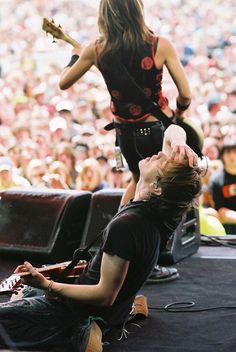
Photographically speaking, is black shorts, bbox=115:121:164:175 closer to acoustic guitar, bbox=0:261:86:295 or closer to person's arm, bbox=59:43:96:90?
person's arm, bbox=59:43:96:90

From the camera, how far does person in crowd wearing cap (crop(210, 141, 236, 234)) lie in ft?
19.5

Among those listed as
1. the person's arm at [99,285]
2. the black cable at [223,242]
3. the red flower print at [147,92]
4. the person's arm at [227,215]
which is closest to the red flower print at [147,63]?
the red flower print at [147,92]

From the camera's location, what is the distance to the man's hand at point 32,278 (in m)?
2.75

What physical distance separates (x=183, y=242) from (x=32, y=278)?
1.80m

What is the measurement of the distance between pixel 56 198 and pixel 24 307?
163cm

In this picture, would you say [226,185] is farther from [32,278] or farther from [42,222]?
[32,278]

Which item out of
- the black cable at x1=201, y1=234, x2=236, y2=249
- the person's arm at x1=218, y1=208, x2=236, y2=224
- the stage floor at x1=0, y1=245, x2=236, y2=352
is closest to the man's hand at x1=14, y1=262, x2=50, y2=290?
the stage floor at x1=0, y1=245, x2=236, y2=352

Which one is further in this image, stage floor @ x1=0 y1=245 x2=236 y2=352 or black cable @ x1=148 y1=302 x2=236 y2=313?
black cable @ x1=148 y1=302 x2=236 y2=313

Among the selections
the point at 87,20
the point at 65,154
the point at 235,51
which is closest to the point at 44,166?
the point at 65,154

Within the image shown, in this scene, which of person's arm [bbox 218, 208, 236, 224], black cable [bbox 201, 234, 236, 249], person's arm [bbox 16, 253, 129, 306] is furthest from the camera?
person's arm [bbox 218, 208, 236, 224]

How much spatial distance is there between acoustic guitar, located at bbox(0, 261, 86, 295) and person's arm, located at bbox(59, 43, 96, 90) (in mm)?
1044

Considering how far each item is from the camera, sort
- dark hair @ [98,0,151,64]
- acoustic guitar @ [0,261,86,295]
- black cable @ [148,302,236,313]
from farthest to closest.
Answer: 1. dark hair @ [98,0,151,64]
2. black cable @ [148,302,236,313]
3. acoustic guitar @ [0,261,86,295]

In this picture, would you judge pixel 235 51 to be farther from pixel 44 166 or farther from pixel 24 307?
pixel 24 307

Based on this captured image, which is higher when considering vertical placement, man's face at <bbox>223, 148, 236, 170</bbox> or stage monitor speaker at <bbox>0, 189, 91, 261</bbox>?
man's face at <bbox>223, 148, 236, 170</bbox>
